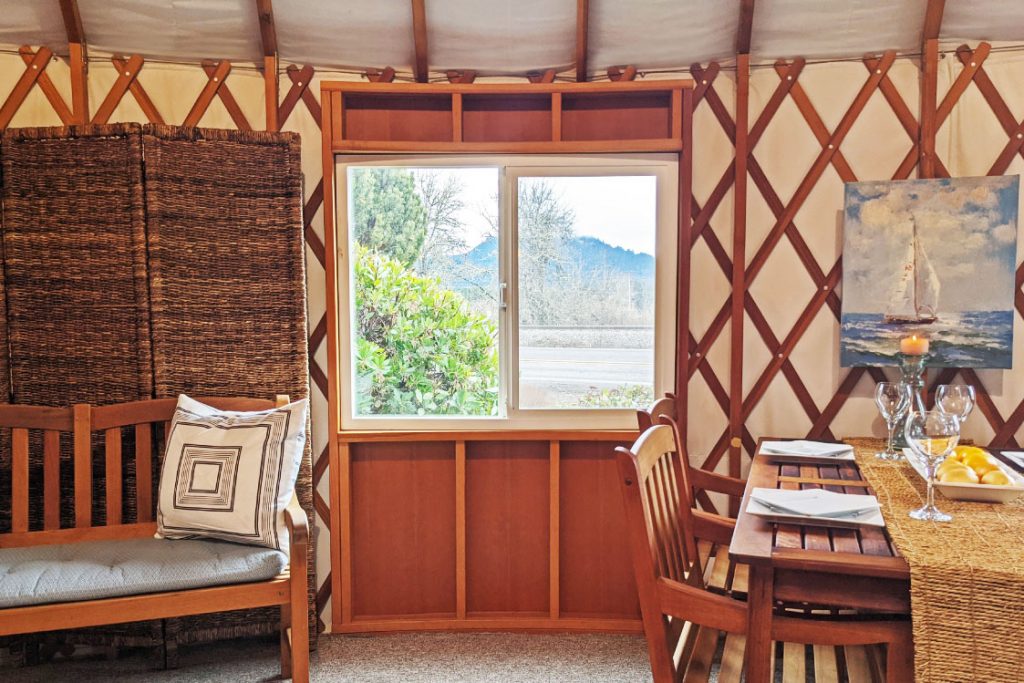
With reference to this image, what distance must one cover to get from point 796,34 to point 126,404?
8.67ft

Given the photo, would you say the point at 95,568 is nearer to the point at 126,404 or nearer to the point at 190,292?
the point at 126,404

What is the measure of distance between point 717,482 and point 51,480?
6.97 ft

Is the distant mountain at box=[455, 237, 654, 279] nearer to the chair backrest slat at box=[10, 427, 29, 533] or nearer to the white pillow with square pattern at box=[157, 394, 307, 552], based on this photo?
the white pillow with square pattern at box=[157, 394, 307, 552]

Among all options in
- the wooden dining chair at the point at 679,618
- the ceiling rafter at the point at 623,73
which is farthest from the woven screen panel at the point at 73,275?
the wooden dining chair at the point at 679,618

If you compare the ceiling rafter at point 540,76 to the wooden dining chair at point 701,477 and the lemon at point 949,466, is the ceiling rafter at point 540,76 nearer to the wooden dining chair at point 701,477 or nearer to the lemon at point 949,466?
the wooden dining chair at point 701,477

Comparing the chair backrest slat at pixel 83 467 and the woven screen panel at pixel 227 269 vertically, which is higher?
the woven screen panel at pixel 227 269

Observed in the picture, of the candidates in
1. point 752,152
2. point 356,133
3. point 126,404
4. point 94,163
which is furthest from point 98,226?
point 752,152

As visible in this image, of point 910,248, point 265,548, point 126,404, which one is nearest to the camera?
point 265,548

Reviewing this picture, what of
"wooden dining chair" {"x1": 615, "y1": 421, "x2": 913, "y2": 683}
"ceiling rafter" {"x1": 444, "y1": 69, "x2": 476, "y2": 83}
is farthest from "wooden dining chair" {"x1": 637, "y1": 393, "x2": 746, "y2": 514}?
"ceiling rafter" {"x1": 444, "y1": 69, "x2": 476, "y2": 83}

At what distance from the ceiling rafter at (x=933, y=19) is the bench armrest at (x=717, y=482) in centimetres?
169

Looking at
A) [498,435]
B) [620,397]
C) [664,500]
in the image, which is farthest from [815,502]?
[498,435]

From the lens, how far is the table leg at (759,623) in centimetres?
144

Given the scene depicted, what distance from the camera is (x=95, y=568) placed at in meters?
2.06

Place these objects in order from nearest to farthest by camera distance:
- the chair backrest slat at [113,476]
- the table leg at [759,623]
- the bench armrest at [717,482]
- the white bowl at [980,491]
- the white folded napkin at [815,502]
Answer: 1. the table leg at [759,623]
2. the white folded napkin at [815,502]
3. the white bowl at [980,491]
4. the bench armrest at [717,482]
5. the chair backrest slat at [113,476]
